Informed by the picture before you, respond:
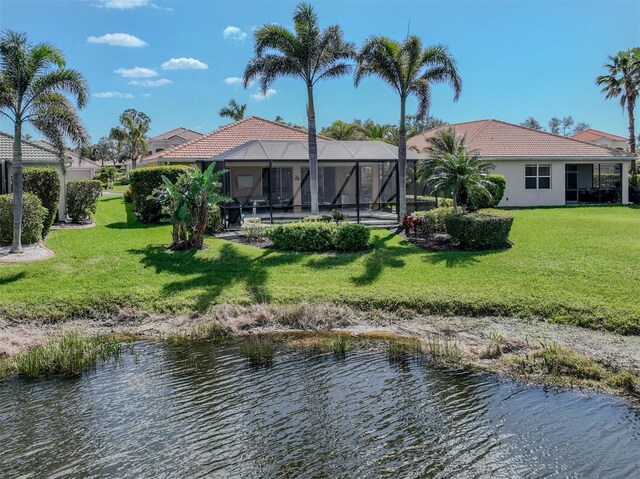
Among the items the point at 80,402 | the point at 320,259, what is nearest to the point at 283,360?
the point at 80,402

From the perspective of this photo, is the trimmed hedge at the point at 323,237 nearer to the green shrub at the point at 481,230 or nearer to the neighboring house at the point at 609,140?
the green shrub at the point at 481,230

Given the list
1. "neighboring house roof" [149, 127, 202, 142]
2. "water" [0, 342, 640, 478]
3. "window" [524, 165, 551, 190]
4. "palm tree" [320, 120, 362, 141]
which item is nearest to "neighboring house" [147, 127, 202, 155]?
"neighboring house roof" [149, 127, 202, 142]

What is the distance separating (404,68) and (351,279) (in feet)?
30.6

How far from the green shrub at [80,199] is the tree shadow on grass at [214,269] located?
6970 mm

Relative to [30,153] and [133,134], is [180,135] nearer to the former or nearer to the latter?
[133,134]

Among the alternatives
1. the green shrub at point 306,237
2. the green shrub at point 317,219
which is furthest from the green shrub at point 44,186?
the green shrub at point 317,219

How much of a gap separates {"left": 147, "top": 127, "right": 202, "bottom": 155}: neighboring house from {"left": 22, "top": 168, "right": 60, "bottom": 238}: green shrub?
41.5 m

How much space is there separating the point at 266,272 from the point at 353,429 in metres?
7.86

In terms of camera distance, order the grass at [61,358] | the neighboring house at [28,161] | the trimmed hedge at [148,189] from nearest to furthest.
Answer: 1. the grass at [61,358]
2. the neighboring house at [28,161]
3. the trimmed hedge at [148,189]

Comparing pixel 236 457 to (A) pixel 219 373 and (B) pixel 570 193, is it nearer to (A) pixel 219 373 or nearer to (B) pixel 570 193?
(A) pixel 219 373

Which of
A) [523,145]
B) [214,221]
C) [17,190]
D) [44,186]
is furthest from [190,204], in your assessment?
[523,145]

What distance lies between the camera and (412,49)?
62.8 ft

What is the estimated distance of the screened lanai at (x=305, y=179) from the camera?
887 inches

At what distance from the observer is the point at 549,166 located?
105ft
